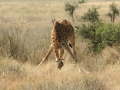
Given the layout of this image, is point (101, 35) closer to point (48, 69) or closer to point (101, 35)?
point (101, 35)

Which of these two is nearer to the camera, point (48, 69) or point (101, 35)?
point (48, 69)

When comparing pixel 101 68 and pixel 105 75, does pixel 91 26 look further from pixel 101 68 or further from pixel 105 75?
pixel 105 75

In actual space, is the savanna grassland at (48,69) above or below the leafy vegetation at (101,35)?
above

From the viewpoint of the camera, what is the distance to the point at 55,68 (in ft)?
32.4

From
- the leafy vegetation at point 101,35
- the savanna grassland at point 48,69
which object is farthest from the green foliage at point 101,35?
the savanna grassland at point 48,69

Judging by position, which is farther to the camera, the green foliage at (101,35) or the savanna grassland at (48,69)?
the green foliage at (101,35)

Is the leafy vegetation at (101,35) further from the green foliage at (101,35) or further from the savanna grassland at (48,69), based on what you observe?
the savanna grassland at (48,69)

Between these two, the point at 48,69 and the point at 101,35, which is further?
the point at 101,35

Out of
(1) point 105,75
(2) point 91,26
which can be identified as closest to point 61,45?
(1) point 105,75

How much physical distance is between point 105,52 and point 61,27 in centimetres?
307

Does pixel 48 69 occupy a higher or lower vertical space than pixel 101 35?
higher

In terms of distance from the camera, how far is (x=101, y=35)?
14.3 m

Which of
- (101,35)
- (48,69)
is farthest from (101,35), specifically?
(48,69)

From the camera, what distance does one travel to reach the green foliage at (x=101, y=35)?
45.7 ft
